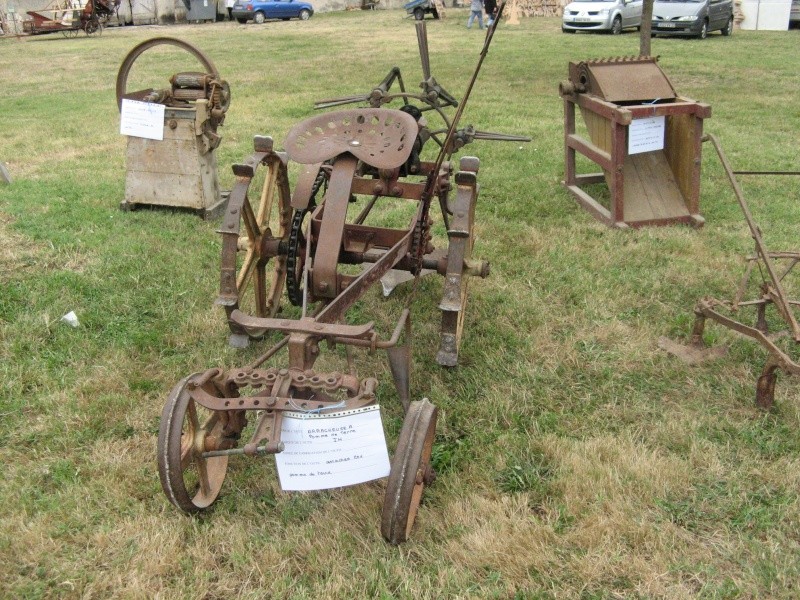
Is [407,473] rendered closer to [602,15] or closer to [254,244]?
[254,244]

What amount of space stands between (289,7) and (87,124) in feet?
56.6

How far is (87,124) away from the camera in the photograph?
8.48 m

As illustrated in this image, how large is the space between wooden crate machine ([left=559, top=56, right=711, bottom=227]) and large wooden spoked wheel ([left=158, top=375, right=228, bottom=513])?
11.7 ft

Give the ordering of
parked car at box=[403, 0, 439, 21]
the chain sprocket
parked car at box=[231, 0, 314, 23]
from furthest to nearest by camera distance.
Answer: parked car at box=[403, 0, 439, 21], parked car at box=[231, 0, 314, 23], the chain sprocket

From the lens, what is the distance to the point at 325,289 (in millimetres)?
2945

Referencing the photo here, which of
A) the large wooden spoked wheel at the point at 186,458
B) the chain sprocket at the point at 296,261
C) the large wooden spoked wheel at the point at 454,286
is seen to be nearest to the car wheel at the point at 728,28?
the large wooden spoked wheel at the point at 454,286

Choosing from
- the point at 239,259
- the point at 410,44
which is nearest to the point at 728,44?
the point at 410,44

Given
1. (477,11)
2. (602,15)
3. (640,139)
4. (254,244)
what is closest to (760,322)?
(640,139)

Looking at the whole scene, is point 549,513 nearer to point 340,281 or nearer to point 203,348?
point 340,281

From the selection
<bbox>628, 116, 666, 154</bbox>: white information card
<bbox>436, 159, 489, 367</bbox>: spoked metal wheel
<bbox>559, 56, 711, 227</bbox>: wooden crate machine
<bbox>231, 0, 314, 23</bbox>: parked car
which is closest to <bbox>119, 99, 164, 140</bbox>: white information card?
<bbox>436, 159, 489, 367</bbox>: spoked metal wheel

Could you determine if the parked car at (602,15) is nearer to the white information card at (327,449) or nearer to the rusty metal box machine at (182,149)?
the rusty metal box machine at (182,149)

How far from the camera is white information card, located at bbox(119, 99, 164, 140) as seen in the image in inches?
193

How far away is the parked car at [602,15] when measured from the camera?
17.2 m

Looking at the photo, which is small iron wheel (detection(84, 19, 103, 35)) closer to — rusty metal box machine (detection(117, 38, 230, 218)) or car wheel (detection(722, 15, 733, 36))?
car wheel (detection(722, 15, 733, 36))
